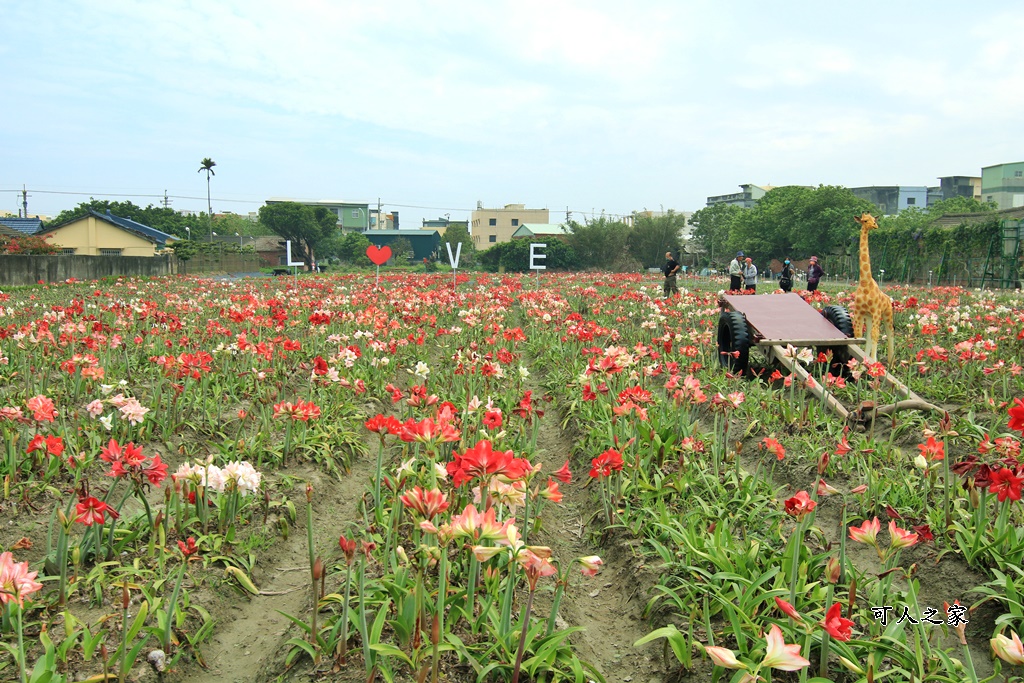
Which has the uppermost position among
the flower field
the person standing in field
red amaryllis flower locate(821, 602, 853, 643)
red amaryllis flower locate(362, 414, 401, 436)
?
the person standing in field

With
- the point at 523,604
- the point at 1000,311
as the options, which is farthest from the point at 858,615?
the point at 1000,311

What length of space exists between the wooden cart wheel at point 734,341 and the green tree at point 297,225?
5847 cm

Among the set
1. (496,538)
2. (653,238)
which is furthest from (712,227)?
(496,538)

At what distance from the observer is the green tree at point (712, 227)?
236 feet

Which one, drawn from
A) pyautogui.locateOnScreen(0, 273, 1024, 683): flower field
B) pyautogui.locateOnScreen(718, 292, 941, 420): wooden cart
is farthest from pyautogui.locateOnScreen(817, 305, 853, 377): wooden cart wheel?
pyautogui.locateOnScreen(0, 273, 1024, 683): flower field

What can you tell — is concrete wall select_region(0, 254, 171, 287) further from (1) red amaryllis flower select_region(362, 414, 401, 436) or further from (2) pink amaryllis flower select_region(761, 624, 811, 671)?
(2) pink amaryllis flower select_region(761, 624, 811, 671)

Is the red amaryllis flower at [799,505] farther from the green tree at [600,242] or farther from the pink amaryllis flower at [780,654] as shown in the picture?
the green tree at [600,242]

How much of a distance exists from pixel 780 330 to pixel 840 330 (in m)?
0.84

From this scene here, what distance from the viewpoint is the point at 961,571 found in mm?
Answer: 3650

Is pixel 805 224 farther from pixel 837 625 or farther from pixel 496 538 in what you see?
pixel 496 538

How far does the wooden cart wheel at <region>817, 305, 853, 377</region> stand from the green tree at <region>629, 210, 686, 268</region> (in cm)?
4869

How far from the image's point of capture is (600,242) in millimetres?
56125

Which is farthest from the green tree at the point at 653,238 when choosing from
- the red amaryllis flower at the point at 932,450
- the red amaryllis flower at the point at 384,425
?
the red amaryllis flower at the point at 384,425

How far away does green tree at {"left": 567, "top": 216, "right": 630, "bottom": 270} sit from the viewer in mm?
55812
